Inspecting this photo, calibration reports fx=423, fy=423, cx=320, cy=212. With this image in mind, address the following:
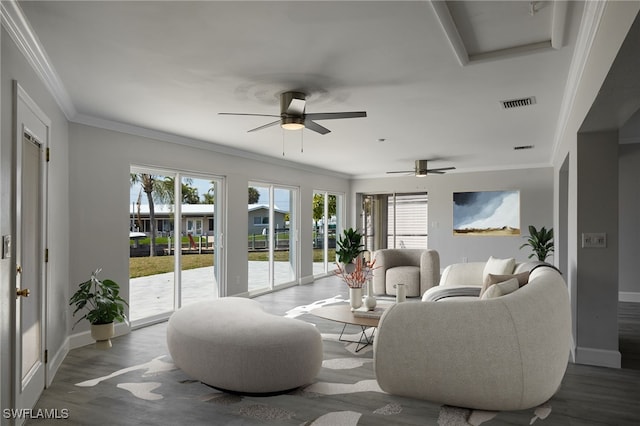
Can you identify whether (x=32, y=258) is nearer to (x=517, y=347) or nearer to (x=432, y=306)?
(x=432, y=306)

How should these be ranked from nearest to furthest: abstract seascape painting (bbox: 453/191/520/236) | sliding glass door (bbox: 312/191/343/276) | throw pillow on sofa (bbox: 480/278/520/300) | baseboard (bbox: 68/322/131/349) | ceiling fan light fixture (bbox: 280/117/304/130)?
throw pillow on sofa (bbox: 480/278/520/300) < ceiling fan light fixture (bbox: 280/117/304/130) < baseboard (bbox: 68/322/131/349) < abstract seascape painting (bbox: 453/191/520/236) < sliding glass door (bbox: 312/191/343/276)

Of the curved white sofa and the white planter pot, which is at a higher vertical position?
the curved white sofa

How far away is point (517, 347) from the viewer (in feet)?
8.32

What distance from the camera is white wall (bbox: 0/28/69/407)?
231cm

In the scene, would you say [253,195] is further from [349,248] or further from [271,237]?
[349,248]

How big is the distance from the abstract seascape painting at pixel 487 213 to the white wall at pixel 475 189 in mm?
99

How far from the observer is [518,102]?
4.07 m

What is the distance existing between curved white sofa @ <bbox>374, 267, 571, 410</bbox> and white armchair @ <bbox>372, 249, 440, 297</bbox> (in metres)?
3.77

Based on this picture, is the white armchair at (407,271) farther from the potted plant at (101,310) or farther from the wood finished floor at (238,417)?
the potted plant at (101,310)

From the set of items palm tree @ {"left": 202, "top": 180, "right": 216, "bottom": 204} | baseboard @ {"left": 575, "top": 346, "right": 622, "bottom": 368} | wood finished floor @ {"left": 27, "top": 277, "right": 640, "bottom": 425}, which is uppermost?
palm tree @ {"left": 202, "top": 180, "right": 216, "bottom": 204}

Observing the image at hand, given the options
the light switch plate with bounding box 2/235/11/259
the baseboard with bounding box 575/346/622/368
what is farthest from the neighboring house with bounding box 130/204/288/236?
the baseboard with bounding box 575/346/622/368

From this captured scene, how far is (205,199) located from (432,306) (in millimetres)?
4219

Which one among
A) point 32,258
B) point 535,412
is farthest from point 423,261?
point 32,258

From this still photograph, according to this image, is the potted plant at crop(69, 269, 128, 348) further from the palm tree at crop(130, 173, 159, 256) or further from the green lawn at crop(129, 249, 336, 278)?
the palm tree at crop(130, 173, 159, 256)
